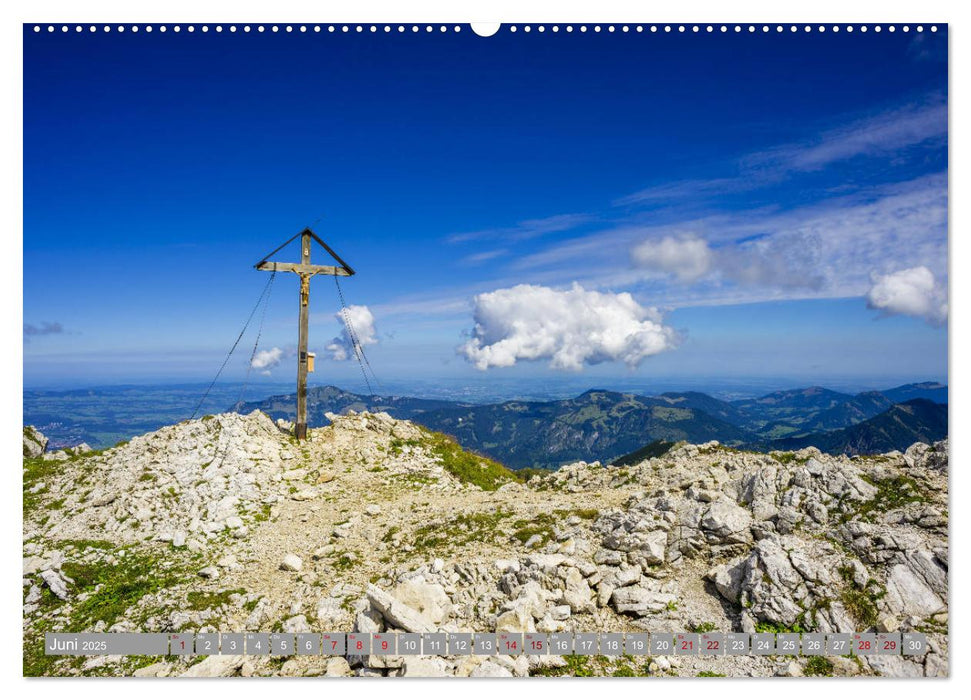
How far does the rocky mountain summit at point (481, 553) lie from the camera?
8211 millimetres

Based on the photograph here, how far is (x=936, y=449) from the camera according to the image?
12398 mm

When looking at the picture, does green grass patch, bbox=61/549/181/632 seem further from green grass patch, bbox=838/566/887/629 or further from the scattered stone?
green grass patch, bbox=838/566/887/629

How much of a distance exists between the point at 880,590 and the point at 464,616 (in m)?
7.25

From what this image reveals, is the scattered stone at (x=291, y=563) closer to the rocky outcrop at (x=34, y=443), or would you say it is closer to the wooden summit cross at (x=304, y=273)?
the wooden summit cross at (x=304, y=273)

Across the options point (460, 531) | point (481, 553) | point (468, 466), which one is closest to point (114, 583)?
point (460, 531)

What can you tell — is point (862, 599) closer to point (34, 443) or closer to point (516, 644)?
point (516, 644)

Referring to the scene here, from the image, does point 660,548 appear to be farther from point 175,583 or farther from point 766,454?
point 175,583

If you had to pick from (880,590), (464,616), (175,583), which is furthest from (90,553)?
(880,590)

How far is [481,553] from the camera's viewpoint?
1153 cm

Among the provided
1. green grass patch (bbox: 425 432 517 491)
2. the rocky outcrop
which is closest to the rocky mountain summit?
green grass patch (bbox: 425 432 517 491)

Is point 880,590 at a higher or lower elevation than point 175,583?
higher

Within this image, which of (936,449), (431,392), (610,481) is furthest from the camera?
(431,392)

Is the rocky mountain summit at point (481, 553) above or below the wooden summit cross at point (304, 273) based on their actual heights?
below

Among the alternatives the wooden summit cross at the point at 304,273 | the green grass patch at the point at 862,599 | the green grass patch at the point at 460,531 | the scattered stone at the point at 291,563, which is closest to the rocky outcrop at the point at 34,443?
the wooden summit cross at the point at 304,273
